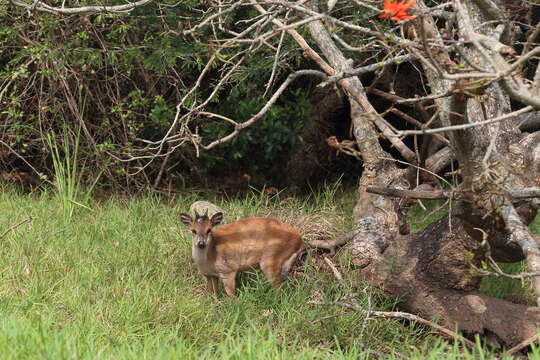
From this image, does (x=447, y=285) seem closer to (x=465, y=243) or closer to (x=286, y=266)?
(x=465, y=243)

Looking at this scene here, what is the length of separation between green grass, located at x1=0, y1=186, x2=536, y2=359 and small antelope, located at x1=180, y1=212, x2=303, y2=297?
158mm

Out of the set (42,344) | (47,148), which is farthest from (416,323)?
(47,148)

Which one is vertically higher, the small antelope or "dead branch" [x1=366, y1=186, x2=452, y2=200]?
"dead branch" [x1=366, y1=186, x2=452, y2=200]

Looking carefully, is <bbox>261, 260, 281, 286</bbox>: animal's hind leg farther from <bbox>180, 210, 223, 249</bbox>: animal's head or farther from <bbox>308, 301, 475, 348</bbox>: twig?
<bbox>308, 301, 475, 348</bbox>: twig

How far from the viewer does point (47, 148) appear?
29.9 ft

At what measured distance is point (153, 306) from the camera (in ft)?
18.9

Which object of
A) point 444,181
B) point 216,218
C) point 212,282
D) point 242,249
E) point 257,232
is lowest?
point 212,282

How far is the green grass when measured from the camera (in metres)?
4.64

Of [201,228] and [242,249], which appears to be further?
[242,249]

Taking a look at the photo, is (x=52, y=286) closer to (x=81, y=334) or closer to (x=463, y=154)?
(x=81, y=334)

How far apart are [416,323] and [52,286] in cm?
305

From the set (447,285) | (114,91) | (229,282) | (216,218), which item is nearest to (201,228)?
(216,218)

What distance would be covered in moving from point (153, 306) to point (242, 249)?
4.36ft

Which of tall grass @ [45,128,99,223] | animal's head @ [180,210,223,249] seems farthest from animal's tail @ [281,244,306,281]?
tall grass @ [45,128,99,223]
